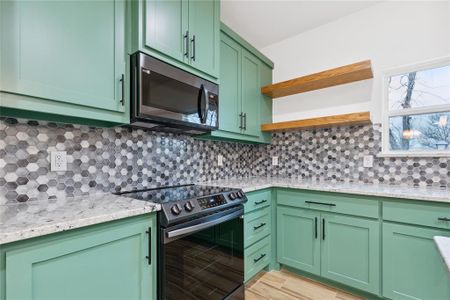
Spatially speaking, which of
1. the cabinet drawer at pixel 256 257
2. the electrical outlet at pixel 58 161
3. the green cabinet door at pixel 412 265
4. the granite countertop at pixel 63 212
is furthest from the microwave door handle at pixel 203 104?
the green cabinet door at pixel 412 265

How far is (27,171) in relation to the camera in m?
1.23

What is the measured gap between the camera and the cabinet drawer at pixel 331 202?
1731mm

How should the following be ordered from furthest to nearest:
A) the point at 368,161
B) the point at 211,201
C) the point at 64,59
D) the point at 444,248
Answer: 1. the point at 368,161
2. the point at 211,201
3. the point at 64,59
4. the point at 444,248

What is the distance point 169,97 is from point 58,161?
0.76m

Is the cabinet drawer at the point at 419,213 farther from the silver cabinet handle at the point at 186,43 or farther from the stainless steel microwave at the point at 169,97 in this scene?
the silver cabinet handle at the point at 186,43

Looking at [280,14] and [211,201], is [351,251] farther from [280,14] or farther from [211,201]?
[280,14]

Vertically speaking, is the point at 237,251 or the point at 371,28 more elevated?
the point at 371,28

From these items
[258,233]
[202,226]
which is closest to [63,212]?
[202,226]

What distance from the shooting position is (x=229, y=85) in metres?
2.18

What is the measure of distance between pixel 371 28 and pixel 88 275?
2971mm

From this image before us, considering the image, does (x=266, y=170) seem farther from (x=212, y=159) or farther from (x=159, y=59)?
(x=159, y=59)

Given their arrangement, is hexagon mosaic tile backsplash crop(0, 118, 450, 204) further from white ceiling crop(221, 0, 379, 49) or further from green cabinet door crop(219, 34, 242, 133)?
white ceiling crop(221, 0, 379, 49)

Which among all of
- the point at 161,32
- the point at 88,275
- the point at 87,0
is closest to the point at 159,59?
the point at 161,32

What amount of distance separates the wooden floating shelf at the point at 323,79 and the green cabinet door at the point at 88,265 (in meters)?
1.95
